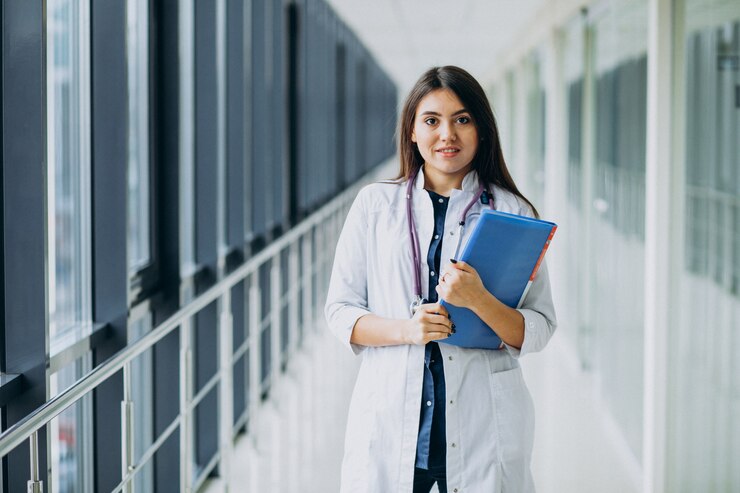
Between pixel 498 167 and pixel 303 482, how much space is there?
124cm

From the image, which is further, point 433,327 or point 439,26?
point 439,26

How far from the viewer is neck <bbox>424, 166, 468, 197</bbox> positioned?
0.96 meters

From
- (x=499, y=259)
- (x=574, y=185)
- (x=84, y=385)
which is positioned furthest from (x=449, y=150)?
(x=574, y=185)

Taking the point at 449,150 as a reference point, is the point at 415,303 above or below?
below

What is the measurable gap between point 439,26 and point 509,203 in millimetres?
3842

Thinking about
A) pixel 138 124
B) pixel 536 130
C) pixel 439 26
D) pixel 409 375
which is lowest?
pixel 409 375

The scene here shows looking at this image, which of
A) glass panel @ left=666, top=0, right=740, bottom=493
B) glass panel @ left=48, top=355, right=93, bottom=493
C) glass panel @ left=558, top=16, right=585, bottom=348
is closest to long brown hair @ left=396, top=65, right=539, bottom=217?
glass panel @ left=666, top=0, right=740, bottom=493

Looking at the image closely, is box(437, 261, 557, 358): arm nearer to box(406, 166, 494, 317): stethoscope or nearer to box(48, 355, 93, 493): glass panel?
box(406, 166, 494, 317): stethoscope

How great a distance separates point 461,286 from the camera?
2.81ft

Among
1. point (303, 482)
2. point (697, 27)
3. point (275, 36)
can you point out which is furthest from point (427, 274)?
point (275, 36)

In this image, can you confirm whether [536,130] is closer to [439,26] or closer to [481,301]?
[439,26]

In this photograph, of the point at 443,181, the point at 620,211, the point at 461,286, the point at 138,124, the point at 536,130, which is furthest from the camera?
the point at 536,130

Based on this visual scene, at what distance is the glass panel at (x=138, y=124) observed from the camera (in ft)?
5.81

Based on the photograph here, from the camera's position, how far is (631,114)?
85.0 inches
